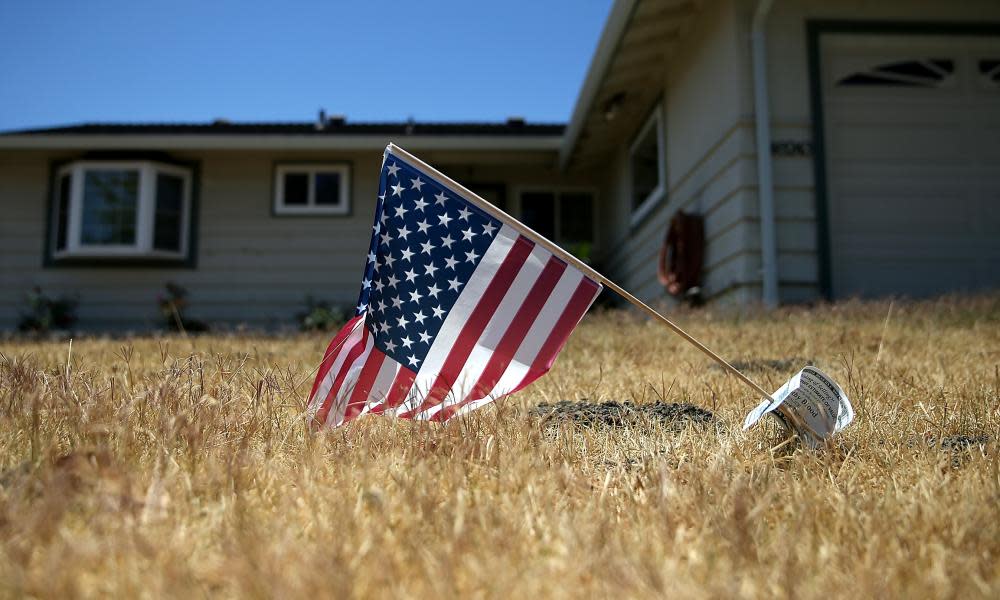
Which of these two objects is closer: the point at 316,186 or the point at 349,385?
the point at 349,385

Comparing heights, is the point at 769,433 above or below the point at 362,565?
above

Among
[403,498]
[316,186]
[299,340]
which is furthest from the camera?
[316,186]

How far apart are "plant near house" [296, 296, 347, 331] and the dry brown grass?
8540 mm

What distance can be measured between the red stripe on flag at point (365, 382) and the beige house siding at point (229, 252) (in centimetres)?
1029

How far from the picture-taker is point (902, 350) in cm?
491

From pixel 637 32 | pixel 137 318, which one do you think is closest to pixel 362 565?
pixel 637 32

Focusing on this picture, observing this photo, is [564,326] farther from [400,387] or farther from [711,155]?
[711,155]

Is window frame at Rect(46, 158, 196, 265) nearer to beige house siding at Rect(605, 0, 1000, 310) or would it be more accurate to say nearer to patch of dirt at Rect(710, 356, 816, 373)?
beige house siding at Rect(605, 0, 1000, 310)

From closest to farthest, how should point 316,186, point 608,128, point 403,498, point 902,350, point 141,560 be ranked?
point 141,560 → point 403,498 → point 902,350 → point 608,128 → point 316,186

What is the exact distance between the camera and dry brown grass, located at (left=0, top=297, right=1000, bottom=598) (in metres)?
1.58

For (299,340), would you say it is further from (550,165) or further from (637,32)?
(550,165)

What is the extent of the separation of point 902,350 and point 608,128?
807 cm

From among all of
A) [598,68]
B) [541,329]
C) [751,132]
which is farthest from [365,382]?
[598,68]

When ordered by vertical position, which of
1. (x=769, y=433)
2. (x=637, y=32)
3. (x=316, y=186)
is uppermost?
(x=637, y=32)
